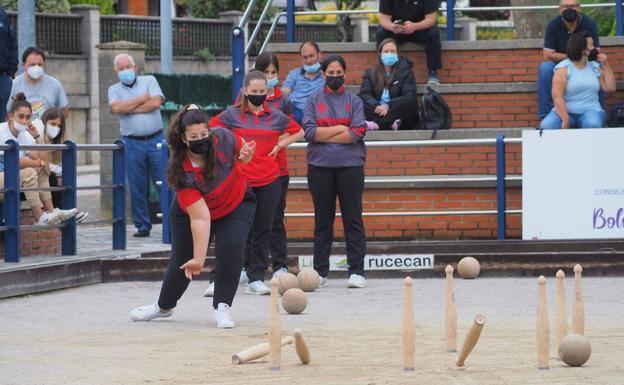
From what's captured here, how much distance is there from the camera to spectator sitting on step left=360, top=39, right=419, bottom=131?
17.6m

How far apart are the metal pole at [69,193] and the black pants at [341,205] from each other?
270cm

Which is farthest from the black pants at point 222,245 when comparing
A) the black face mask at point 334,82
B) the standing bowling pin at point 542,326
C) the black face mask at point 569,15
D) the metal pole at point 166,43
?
the metal pole at point 166,43

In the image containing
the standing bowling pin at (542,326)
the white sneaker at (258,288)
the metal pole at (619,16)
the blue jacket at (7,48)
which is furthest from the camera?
the metal pole at (619,16)

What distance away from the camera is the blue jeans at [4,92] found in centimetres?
1789

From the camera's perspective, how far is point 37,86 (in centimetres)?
1773

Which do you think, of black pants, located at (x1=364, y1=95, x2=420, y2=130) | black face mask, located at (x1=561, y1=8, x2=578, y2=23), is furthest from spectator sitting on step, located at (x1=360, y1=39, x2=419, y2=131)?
black face mask, located at (x1=561, y1=8, x2=578, y2=23)

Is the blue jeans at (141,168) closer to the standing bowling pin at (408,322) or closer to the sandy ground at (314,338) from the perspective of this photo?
the sandy ground at (314,338)

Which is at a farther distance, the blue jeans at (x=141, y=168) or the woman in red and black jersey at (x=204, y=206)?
the blue jeans at (x=141, y=168)

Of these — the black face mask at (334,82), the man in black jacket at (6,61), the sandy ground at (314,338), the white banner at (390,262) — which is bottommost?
the sandy ground at (314,338)

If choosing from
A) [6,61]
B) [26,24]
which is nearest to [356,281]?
[6,61]

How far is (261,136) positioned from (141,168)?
15.6 feet

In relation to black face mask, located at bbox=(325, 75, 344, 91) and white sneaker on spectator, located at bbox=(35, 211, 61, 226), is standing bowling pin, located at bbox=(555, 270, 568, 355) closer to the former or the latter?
black face mask, located at bbox=(325, 75, 344, 91)

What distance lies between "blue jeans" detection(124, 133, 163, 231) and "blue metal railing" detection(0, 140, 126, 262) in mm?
1229

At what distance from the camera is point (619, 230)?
1636cm
